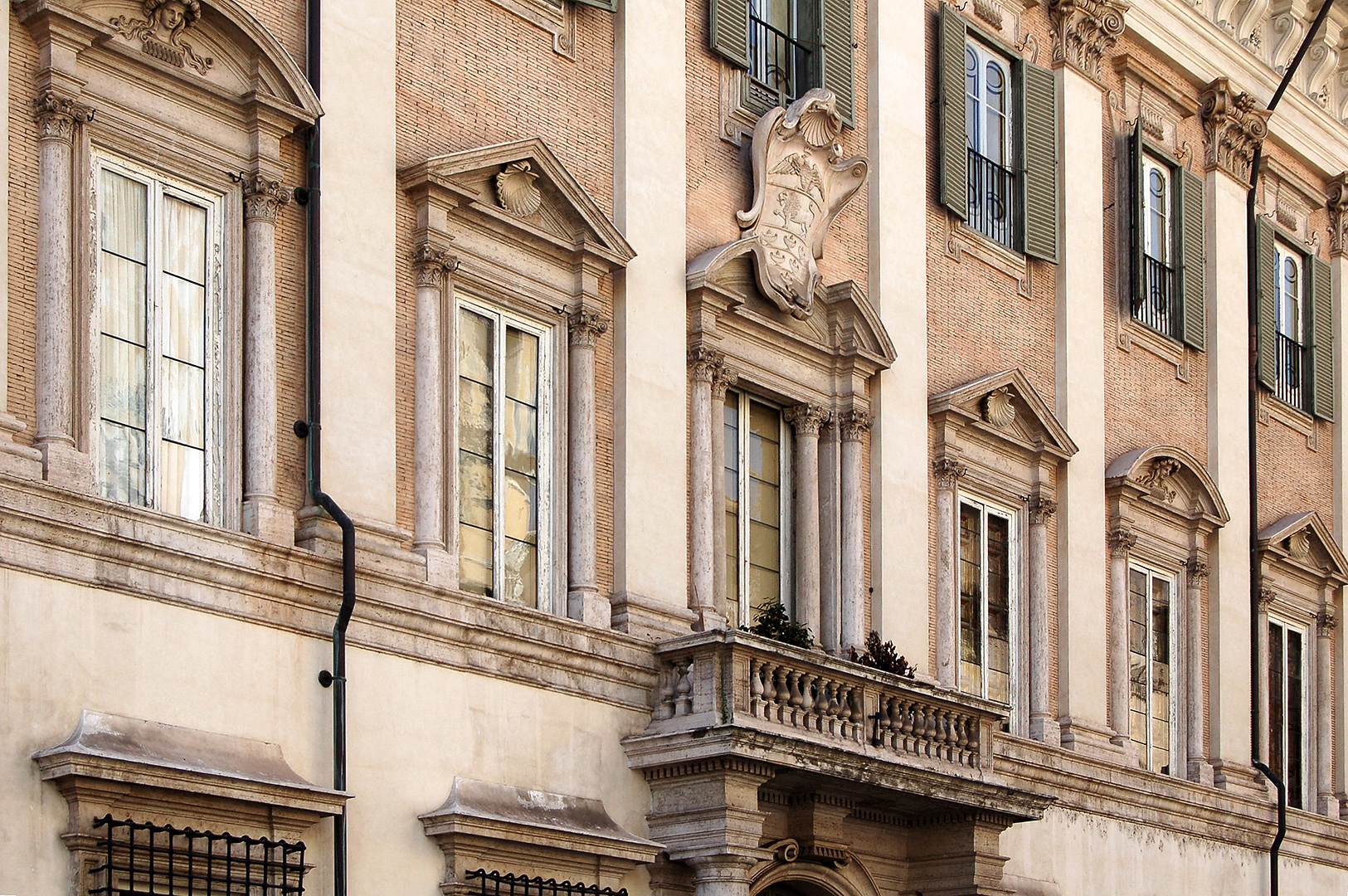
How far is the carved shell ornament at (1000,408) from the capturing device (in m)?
21.5

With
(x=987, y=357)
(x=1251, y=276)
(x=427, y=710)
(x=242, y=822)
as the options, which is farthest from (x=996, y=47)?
(x=242, y=822)

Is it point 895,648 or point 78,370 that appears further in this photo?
point 895,648

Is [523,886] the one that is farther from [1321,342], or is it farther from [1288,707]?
[1321,342]

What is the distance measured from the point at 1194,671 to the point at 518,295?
32.9 feet

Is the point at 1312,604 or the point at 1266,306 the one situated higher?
the point at 1266,306

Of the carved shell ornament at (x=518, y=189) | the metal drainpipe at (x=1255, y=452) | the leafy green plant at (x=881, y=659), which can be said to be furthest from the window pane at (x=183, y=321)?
the metal drainpipe at (x=1255, y=452)

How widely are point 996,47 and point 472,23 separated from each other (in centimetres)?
724

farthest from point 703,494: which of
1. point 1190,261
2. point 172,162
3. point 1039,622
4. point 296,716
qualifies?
point 1190,261

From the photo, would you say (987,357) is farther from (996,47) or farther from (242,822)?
(242,822)

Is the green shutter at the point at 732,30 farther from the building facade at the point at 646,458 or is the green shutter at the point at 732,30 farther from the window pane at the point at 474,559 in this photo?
the window pane at the point at 474,559

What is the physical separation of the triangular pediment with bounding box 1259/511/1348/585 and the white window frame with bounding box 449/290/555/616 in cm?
1074

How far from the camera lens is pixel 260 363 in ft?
49.1

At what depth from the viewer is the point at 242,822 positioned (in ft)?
45.5

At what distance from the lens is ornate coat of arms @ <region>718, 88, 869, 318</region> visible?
19.2 m
